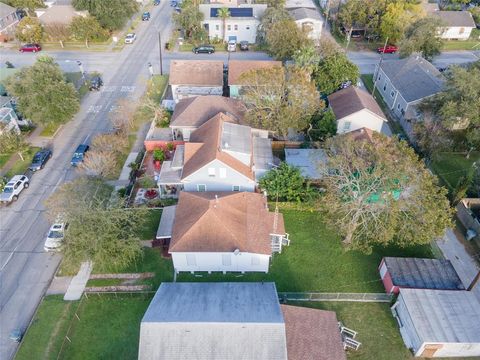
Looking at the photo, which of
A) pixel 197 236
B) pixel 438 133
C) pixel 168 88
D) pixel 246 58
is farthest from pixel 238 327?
pixel 246 58

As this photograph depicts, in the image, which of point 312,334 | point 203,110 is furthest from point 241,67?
point 312,334

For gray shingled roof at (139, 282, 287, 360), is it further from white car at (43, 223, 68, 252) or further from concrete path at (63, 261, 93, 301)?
white car at (43, 223, 68, 252)

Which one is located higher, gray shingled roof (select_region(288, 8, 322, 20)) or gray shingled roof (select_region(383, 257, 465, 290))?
gray shingled roof (select_region(288, 8, 322, 20))

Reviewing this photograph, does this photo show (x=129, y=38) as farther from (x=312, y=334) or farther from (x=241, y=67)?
(x=312, y=334)

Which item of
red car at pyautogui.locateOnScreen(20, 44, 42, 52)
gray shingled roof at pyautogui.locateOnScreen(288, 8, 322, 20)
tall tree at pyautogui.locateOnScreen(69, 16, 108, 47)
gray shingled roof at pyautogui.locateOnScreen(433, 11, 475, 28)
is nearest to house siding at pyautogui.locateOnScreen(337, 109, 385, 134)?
gray shingled roof at pyautogui.locateOnScreen(288, 8, 322, 20)

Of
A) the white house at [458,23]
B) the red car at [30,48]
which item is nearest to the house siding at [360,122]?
the white house at [458,23]

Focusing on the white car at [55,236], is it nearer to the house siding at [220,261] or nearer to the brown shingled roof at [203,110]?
the house siding at [220,261]

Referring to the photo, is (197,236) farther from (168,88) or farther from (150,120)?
(168,88)
